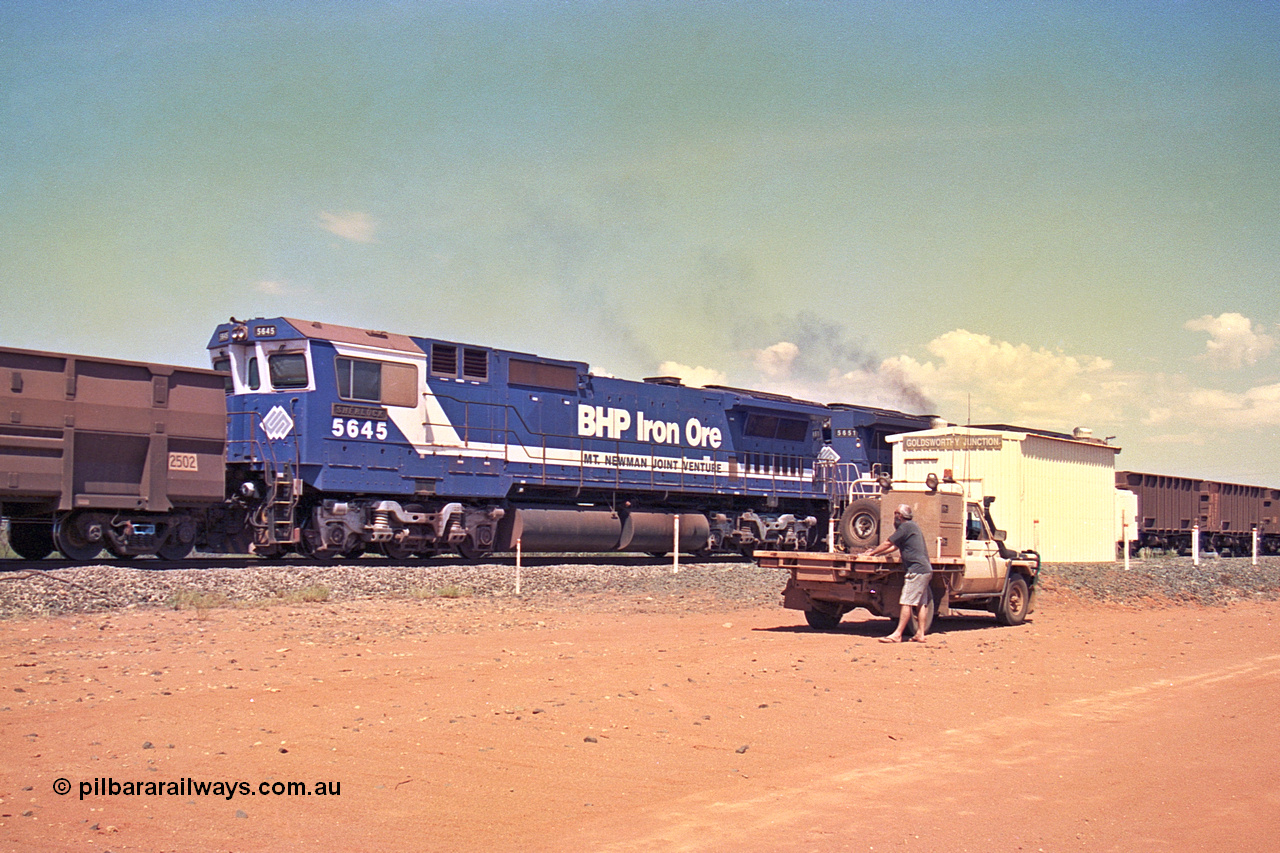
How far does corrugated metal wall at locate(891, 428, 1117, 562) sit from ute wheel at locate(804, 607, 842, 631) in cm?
1023

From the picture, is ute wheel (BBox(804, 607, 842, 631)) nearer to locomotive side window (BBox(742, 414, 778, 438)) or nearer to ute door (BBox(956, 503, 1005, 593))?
ute door (BBox(956, 503, 1005, 593))

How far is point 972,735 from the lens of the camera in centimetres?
825

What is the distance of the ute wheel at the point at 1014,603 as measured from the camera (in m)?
16.1

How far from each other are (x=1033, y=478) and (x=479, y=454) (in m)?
13.9

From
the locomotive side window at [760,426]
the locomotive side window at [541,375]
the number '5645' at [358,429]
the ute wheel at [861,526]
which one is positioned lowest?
the ute wheel at [861,526]

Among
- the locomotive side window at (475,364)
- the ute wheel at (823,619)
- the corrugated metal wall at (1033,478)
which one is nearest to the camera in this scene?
the ute wheel at (823,619)

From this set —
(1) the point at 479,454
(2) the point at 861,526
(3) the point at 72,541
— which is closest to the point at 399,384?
(1) the point at 479,454

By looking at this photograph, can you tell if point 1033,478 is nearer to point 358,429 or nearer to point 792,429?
point 792,429

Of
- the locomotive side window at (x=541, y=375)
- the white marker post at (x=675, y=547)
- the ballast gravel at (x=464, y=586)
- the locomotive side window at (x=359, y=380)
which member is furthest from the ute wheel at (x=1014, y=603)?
the locomotive side window at (x=359, y=380)

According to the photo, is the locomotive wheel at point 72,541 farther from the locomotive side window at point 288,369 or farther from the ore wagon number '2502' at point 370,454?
the locomotive side window at point 288,369

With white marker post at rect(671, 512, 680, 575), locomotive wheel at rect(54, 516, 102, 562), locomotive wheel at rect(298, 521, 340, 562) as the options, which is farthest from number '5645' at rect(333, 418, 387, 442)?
white marker post at rect(671, 512, 680, 575)

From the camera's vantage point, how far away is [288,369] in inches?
765

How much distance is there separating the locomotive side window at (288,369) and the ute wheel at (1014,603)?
1193 centimetres

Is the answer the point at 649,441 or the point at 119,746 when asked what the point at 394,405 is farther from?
the point at 119,746
